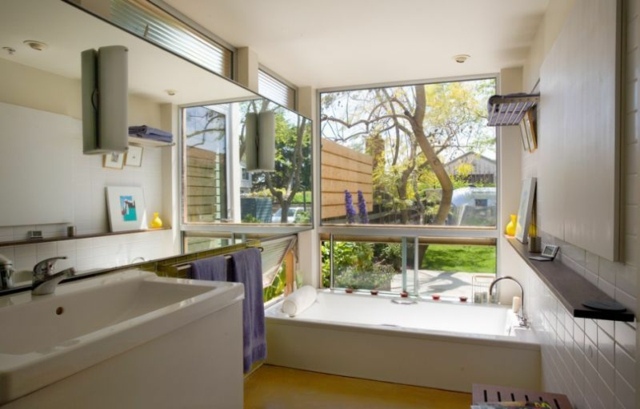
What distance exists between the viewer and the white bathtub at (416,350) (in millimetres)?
2699

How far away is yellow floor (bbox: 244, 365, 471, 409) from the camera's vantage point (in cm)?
263

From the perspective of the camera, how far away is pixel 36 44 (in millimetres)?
1482

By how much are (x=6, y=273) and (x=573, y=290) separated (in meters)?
1.98

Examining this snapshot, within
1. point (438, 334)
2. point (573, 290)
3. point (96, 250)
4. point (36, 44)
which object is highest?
point (36, 44)

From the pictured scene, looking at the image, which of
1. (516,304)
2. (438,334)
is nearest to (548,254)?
(438,334)

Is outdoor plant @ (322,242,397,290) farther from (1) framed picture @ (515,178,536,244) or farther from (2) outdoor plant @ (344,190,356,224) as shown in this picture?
(1) framed picture @ (515,178,536,244)

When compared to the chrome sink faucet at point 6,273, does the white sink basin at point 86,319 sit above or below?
below

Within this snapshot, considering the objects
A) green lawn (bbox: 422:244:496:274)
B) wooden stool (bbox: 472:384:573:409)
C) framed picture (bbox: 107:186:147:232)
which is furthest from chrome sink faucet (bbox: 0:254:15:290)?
green lawn (bbox: 422:244:496:274)

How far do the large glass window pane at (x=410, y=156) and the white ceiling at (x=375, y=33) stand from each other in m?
0.32

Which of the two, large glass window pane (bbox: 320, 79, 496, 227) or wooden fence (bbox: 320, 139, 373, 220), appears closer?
large glass window pane (bbox: 320, 79, 496, 227)

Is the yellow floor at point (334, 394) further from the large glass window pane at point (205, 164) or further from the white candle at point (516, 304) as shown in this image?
the large glass window pane at point (205, 164)

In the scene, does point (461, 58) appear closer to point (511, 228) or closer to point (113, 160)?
point (511, 228)

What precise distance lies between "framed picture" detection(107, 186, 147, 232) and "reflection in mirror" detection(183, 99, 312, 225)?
356mm

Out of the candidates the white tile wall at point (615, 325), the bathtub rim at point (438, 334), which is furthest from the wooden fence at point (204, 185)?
the white tile wall at point (615, 325)
